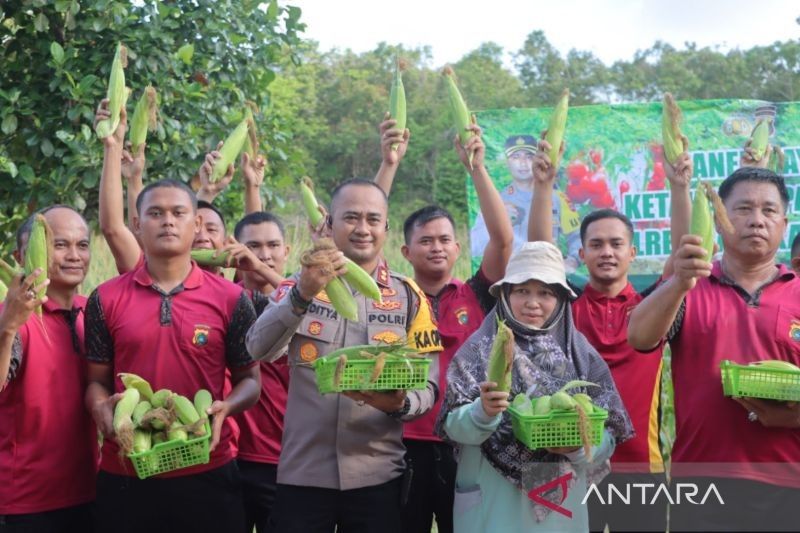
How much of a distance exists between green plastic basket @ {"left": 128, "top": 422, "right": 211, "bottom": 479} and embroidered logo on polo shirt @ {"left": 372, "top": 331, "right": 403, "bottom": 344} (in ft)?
2.72

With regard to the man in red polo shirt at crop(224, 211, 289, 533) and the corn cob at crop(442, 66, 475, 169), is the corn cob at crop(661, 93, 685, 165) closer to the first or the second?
the corn cob at crop(442, 66, 475, 169)

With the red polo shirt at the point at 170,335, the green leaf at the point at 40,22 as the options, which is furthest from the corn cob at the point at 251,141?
the red polo shirt at the point at 170,335

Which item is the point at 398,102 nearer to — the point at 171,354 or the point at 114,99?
the point at 114,99

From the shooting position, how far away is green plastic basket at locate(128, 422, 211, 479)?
3.95 m

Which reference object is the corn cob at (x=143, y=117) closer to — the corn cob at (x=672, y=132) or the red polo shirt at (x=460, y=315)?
the red polo shirt at (x=460, y=315)

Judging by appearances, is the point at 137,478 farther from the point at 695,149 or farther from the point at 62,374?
the point at 695,149

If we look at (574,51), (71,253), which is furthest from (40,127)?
(574,51)

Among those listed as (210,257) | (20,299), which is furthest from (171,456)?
(210,257)

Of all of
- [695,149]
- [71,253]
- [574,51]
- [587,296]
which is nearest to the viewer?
[71,253]

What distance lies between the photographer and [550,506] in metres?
4.05

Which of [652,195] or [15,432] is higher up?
[652,195]

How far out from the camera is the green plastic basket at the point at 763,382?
3832 millimetres

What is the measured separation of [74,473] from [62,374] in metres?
0.46

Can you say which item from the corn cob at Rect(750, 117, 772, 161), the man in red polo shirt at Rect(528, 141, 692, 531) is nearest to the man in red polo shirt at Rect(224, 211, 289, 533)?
the man in red polo shirt at Rect(528, 141, 692, 531)
